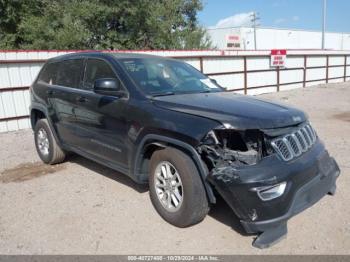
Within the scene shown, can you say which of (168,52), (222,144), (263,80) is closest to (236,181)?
(222,144)

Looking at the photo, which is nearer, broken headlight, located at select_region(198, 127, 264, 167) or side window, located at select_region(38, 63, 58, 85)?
broken headlight, located at select_region(198, 127, 264, 167)

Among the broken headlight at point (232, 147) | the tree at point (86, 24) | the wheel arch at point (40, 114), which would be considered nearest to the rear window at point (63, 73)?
the wheel arch at point (40, 114)

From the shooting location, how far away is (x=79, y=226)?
3.87 meters

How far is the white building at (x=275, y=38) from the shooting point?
53750 millimetres

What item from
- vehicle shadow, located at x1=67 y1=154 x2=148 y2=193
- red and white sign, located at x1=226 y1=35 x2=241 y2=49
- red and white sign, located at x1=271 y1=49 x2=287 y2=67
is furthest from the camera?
red and white sign, located at x1=226 y1=35 x2=241 y2=49

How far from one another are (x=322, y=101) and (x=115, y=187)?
11.7m

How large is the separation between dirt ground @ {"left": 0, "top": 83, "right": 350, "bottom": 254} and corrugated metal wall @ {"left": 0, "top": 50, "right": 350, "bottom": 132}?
4204 mm

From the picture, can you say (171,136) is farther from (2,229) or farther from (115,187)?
(2,229)

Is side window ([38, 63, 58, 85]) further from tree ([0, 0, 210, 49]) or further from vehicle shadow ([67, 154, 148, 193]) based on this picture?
tree ([0, 0, 210, 49])

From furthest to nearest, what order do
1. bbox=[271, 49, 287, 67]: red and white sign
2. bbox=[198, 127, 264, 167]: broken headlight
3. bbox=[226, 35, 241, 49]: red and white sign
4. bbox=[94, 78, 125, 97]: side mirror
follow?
1. bbox=[226, 35, 241, 49]: red and white sign
2. bbox=[271, 49, 287, 67]: red and white sign
3. bbox=[94, 78, 125, 97]: side mirror
4. bbox=[198, 127, 264, 167]: broken headlight

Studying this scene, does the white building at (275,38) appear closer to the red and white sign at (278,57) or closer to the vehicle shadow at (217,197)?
the red and white sign at (278,57)

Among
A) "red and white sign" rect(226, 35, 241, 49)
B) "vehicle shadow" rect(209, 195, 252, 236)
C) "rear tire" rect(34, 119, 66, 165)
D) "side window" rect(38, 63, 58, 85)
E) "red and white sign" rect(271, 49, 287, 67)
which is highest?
"red and white sign" rect(226, 35, 241, 49)

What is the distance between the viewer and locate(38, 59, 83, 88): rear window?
5.14m

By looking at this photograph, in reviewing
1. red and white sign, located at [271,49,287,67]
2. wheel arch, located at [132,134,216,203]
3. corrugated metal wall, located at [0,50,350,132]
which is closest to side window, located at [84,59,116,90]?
wheel arch, located at [132,134,216,203]
